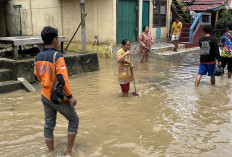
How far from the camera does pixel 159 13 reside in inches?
588

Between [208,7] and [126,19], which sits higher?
[208,7]

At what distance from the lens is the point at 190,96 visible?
19.9 ft

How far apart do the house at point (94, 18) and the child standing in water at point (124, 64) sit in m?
6.43

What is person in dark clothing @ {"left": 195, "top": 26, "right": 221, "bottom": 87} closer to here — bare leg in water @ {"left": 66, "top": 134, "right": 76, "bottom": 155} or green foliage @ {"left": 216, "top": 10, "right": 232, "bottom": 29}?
bare leg in water @ {"left": 66, "top": 134, "right": 76, "bottom": 155}

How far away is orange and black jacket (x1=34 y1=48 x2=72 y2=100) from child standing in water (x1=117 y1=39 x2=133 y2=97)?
2614 millimetres

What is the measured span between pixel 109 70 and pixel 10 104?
14.5ft

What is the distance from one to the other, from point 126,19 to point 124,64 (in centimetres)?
745

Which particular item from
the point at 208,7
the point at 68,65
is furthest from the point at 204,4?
the point at 68,65

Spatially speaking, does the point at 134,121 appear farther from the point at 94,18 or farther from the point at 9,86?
the point at 94,18

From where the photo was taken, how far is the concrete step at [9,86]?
20.6 ft

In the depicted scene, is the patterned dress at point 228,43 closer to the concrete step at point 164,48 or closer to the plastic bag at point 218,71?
the plastic bag at point 218,71

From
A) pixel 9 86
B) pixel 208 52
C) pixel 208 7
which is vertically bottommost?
pixel 9 86

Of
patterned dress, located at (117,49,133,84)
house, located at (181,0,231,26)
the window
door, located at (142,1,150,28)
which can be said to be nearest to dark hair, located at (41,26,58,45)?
patterned dress, located at (117,49,133,84)

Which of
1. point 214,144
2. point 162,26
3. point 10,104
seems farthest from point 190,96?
point 162,26
